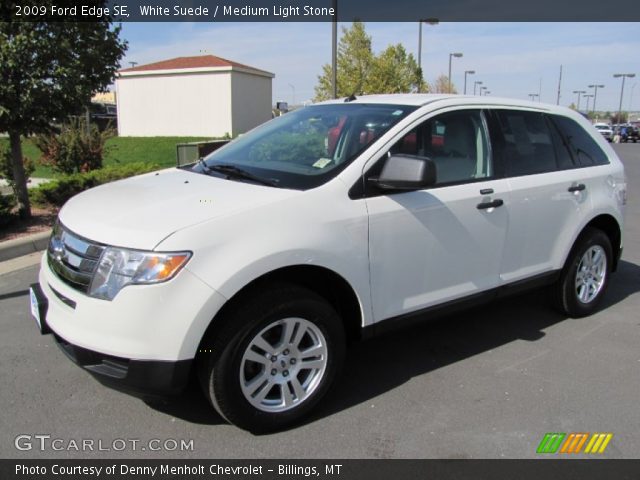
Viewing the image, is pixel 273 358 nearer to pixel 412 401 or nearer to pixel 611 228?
pixel 412 401

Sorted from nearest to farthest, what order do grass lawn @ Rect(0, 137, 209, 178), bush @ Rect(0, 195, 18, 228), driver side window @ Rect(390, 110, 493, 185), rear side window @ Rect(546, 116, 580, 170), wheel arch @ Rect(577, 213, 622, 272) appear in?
driver side window @ Rect(390, 110, 493, 185)
rear side window @ Rect(546, 116, 580, 170)
wheel arch @ Rect(577, 213, 622, 272)
bush @ Rect(0, 195, 18, 228)
grass lawn @ Rect(0, 137, 209, 178)

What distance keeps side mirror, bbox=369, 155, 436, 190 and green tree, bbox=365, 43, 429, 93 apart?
23.1 m

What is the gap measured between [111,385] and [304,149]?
1808mm

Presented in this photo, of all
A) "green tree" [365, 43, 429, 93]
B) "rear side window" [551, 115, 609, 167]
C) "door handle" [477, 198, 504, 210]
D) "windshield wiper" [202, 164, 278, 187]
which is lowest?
"door handle" [477, 198, 504, 210]

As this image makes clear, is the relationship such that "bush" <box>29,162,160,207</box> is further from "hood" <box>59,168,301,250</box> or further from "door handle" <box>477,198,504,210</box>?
"door handle" <box>477,198,504,210</box>

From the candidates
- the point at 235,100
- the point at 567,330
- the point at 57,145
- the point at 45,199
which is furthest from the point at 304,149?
the point at 235,100

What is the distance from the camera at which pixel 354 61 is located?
85.3 ft

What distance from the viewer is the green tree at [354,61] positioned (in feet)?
82.9

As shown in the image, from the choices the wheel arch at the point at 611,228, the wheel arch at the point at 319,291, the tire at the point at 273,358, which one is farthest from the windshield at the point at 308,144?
the wheel arch at the point at 611,228

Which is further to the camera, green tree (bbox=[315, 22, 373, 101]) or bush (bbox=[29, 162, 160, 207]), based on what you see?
green tree (bbox=[315, 22, 373, 101])

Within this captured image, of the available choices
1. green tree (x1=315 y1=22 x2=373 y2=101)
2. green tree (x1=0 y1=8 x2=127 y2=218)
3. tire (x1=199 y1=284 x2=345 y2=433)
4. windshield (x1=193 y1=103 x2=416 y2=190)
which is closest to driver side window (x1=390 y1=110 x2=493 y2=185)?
windshield (x1=193 y1=103 x2=416 y2=190)

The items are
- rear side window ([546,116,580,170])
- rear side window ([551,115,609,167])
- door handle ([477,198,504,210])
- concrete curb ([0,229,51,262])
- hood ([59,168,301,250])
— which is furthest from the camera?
concrete curb ([0,229,51,262])

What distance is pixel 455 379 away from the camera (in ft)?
11.9

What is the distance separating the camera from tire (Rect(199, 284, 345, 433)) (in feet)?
8.96
